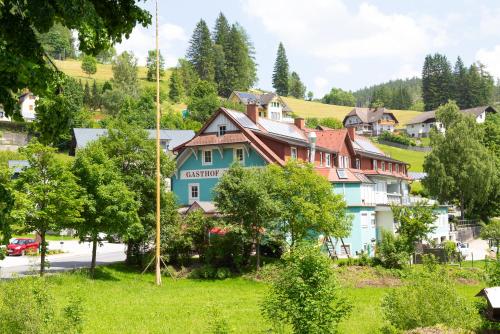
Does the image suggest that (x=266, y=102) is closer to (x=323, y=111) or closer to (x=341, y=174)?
(x=323, y=111)

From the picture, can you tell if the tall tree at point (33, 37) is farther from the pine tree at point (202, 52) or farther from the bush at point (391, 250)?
Answer: the pine tree at point (202, 52)

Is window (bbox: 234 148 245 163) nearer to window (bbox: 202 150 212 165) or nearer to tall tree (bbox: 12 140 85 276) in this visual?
window (bbox: 202 150 212 165)

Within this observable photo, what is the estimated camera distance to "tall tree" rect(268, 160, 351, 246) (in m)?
35.5

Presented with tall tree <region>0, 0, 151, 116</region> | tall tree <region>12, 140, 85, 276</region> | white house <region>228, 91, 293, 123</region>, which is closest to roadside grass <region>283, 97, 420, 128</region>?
white house <region>228, 91, 293, 123</region>

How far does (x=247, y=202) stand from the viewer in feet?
116

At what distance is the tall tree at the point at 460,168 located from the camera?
63.0 m

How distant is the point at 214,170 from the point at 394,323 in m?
30.9

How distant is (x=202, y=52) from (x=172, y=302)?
463ft

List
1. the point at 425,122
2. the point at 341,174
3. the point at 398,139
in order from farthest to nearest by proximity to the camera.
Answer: the point at 425,122 < the point at 398,139 < the point at 341,174

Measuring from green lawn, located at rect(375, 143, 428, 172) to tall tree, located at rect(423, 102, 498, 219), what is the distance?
3878 cm

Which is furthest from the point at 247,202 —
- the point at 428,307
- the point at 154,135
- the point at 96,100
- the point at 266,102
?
the point at 266,102

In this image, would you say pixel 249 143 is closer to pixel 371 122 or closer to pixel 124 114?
pixel 124 114

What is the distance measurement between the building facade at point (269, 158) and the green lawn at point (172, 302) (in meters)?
10.2

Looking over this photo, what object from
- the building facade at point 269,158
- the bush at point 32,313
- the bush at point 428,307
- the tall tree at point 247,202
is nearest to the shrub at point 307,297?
the bush at point 428,307
